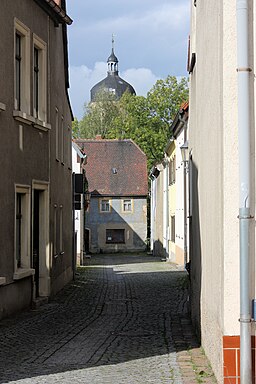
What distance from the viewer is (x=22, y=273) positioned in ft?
53.2

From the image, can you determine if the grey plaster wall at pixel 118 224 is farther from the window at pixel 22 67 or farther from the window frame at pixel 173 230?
the window at pixel 22 67

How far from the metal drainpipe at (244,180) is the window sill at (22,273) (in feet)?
29.2

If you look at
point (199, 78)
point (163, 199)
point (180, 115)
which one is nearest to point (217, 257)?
point (199, 78)

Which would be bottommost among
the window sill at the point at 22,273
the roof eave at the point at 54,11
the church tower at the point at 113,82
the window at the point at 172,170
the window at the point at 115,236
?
the window sill at the point at 22,273

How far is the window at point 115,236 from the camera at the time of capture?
66.8m

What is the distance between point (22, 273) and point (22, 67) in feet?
14.0

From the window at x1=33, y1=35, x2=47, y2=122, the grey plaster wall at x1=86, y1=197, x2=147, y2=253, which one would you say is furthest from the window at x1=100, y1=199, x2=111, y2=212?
the window at x1=33, y1=35, x2=47, y2=122

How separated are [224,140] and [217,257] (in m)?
1.43

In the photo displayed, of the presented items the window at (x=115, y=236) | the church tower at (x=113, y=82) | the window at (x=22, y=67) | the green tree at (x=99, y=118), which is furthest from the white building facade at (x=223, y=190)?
the church tower at (x=113, y=82)

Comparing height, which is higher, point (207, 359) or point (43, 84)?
point (43, 84)

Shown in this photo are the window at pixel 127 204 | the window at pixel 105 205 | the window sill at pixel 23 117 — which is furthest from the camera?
the window at pixel 127 204

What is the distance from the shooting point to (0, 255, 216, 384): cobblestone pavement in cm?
946

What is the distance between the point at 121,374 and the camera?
952 cm

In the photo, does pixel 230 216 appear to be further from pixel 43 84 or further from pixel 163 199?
pixel 163 199
